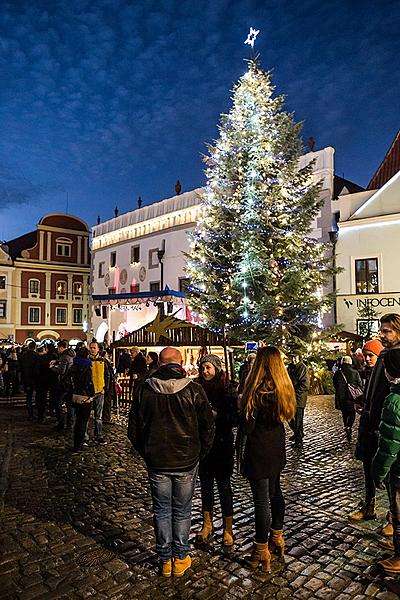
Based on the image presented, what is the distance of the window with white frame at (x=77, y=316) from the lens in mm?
48312

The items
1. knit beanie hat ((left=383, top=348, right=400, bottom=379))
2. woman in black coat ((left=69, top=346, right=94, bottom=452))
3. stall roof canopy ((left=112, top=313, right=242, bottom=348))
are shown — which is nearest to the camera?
knit beanie hat ((left=383, top=348, right=400, bottom=379))

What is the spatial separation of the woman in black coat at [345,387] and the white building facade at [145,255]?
1235cm

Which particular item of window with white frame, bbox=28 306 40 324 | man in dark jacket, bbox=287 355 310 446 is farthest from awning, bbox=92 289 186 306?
window with white frame, bbox=28 306 40 324

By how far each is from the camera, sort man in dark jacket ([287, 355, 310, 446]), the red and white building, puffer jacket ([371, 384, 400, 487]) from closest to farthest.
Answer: puffer jacket ([371, 384, 400, 487]), man in dark jacket ([287, 355, 310, 446]), the red and white building

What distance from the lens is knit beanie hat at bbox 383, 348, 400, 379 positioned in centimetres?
403

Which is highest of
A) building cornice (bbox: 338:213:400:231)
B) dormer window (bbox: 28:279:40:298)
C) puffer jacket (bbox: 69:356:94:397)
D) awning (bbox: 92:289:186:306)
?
building cornice (bbox: 338:213:400:231)

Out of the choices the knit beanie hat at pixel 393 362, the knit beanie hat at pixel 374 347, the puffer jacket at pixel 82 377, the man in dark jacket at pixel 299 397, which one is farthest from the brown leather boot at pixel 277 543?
the puffer jacket at pixel 82 377

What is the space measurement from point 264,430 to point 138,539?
200 centimetres

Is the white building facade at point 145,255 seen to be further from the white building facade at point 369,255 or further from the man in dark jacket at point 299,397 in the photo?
the man in dark jacket at point 299,397

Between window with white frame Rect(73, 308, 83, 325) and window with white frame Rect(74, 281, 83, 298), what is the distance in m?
1.48

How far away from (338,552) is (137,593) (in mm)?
2041

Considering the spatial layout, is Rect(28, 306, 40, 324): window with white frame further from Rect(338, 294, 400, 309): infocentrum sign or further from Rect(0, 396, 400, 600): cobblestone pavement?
Rect(0, 396, 400, 600): cobblestone pavement

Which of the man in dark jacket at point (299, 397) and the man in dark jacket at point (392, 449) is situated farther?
the man in dark jacket at point (299, 397)

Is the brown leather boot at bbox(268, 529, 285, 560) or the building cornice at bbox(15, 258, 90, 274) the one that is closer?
the brown leather boot at bbox(268, 529, 285, 560)
